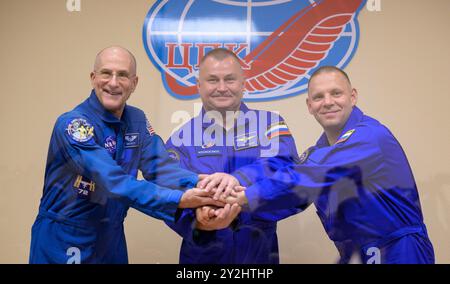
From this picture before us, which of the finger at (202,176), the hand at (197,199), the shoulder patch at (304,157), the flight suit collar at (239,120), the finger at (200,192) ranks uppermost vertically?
the flight suit collar at (239,120)

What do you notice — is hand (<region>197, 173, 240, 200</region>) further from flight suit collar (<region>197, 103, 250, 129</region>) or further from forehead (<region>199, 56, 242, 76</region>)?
forehead (<region>199, 56, 242, 76</region>)

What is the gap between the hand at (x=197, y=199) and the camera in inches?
80.7

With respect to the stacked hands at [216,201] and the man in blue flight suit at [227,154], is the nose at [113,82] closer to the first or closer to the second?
the man in blue flight suit at [227,154]

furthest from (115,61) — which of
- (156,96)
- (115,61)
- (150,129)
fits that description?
(150,129)

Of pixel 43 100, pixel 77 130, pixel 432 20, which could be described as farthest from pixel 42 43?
pixel 432 20

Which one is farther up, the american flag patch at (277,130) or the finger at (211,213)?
the american flag patch at (277,130)

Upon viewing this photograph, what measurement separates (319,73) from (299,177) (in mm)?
506

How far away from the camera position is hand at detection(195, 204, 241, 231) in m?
2.04

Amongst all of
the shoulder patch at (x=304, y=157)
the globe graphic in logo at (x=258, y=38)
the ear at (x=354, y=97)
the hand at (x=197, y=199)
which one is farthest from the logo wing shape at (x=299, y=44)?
the hand at (x=197, y=199)

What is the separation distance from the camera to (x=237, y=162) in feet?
6.86

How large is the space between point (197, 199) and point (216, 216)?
0.11 m

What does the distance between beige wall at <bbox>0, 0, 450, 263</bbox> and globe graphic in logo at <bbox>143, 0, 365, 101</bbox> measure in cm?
6

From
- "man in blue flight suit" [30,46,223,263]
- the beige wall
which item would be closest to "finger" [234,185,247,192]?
"man in blue flight suit" [30,46,223,263]

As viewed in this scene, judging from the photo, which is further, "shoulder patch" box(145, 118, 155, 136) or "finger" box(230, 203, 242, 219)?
"shoulder patch" box(145, 118, 155, 136)
